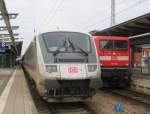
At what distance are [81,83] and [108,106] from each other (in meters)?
1.63

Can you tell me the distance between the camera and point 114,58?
64.5ft

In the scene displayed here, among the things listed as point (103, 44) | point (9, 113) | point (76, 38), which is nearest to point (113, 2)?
point (103, 44)

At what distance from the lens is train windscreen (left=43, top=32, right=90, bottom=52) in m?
13.3

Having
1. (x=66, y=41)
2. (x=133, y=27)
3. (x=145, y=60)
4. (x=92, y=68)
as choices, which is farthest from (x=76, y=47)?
(x=145, y=60)

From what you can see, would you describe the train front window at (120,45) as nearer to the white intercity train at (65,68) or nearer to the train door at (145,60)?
the train door at (145,60)

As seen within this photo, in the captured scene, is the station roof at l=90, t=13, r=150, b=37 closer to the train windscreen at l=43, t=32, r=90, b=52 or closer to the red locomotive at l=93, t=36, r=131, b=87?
the red locomotive at l=93, t=36, r=131, b=87

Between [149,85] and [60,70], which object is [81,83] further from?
[149,85]

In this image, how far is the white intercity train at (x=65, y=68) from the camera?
1238 cm

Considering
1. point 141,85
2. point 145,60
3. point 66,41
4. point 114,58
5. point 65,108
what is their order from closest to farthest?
point 65,108
point 66,41
point 141,85
point 114,58
point 145,60

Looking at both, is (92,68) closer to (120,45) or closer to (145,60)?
(120,45)

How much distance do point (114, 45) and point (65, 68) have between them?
7.76 meters

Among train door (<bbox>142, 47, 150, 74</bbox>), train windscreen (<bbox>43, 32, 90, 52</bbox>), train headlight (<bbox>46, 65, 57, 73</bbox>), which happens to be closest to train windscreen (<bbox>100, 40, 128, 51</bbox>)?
train door (<bbox>142, 47, 150, 74</bbox>)

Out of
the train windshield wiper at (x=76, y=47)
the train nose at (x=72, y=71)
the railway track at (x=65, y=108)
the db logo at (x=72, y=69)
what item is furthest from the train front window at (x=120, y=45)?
the db logo at (x=72, y=69)

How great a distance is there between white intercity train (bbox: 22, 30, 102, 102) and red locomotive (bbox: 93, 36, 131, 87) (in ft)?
19.2
